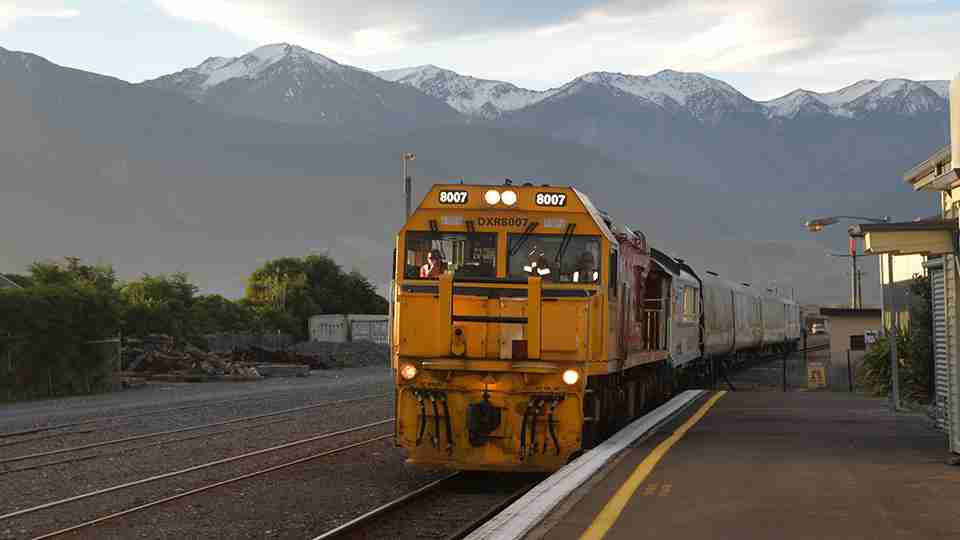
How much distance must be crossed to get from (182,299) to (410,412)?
190 ft

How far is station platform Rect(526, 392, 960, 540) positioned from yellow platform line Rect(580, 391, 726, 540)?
0.04ft

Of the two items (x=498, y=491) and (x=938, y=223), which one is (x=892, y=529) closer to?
(x=938, y=223)

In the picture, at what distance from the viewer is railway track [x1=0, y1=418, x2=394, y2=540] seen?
13023 millimetres

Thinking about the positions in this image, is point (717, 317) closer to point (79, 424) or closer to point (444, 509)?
point (79, 424)

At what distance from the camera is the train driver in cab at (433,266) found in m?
15.0

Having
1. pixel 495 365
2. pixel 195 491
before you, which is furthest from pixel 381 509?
pixel 195 491

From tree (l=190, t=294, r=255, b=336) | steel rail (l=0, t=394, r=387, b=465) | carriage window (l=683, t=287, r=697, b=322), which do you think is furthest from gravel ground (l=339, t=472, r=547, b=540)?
tree (l=190, t=294, r=255, b=336)

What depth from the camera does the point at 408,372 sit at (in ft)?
47.1

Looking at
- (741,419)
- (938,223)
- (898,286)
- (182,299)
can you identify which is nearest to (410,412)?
(938,223)

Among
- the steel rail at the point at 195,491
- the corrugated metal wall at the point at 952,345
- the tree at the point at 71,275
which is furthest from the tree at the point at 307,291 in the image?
the corrugated metal wall at the point at 952,345

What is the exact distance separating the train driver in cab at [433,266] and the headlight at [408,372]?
1239 mm

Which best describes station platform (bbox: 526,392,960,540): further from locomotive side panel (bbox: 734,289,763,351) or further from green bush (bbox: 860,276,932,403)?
locomotive side panel (bbox: 734,289,763,351)

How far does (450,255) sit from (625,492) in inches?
195

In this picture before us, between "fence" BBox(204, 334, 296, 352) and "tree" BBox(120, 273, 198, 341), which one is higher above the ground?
"tree" BBox(120, 273, 198, 341)
